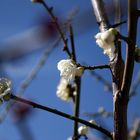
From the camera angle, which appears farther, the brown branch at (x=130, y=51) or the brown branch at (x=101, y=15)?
the brown branch at (x=101, y=15)

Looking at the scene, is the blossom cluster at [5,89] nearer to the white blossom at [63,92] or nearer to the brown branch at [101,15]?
the brown branch at [101,15]

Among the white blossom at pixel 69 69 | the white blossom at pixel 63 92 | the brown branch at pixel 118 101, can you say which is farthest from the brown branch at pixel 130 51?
the white blossom at pixel 63 92

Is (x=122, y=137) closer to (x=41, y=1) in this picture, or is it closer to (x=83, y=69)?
(x=83, y=69)

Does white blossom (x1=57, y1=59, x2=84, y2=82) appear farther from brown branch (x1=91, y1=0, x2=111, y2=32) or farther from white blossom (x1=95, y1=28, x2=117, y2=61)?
brown branch (x1=91, y1=0, x2=111, y2=32)

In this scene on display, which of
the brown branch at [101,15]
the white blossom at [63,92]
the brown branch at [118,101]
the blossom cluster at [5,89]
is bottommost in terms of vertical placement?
the brown branch at [118,101]

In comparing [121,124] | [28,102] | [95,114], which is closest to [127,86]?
[121,124]

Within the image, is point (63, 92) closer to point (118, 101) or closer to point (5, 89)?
point (5, 89)
